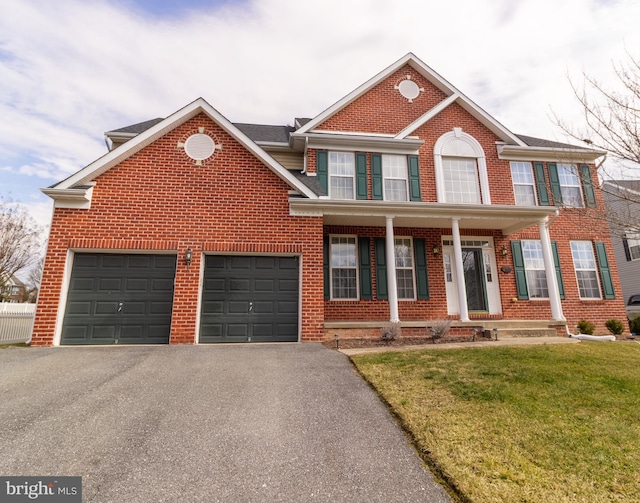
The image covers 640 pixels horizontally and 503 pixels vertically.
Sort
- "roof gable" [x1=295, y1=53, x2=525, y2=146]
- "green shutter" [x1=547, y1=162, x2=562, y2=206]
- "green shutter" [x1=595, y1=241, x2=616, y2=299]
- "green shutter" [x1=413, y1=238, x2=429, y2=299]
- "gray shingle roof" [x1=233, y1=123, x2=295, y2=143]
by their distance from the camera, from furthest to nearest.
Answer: "gray shingle roof" [x1=233, y1=123, x2=295, y2=143] → "green shutter" [x1=547, y1=162, x2=562, y2=206] → "roof gable" [x1=295, y1=53, x2=525, y2=146] → "green shutter" [x1=595, y1=241, x2=616, y2=299] → "green shutter" [x1=413, y1=238, x2=429, y2=299]

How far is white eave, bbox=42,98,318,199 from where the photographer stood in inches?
309

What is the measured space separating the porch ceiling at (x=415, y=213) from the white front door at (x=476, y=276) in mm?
917

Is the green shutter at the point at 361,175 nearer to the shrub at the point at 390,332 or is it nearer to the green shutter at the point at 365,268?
the green shutter at the point at 365,268

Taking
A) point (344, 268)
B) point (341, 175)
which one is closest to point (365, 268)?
point (344, 268)

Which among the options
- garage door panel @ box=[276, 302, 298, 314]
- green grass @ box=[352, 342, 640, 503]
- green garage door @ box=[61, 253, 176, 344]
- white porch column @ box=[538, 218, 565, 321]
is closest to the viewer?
green grass @ box=[352, 342, 640, 503]

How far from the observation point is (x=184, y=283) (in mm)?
7809

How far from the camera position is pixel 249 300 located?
808cm

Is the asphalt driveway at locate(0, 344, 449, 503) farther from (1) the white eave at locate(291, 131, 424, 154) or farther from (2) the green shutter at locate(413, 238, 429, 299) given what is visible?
(1) the white eave at locate(291, 131, 424, 154)

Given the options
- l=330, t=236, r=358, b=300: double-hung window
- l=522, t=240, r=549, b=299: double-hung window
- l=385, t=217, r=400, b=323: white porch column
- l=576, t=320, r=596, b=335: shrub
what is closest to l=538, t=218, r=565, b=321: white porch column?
l=576, t=320, r=596, b=335: shrub

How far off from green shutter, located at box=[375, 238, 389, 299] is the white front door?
2.21 m

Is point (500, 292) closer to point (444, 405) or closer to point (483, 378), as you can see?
point (483, 378)

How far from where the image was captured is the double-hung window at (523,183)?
11.5 metres

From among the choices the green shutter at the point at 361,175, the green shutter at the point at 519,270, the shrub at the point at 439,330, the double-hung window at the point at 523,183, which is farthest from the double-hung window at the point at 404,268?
the double-hung window at the point at 523,183

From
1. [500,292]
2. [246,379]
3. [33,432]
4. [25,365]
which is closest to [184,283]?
[25,365]
